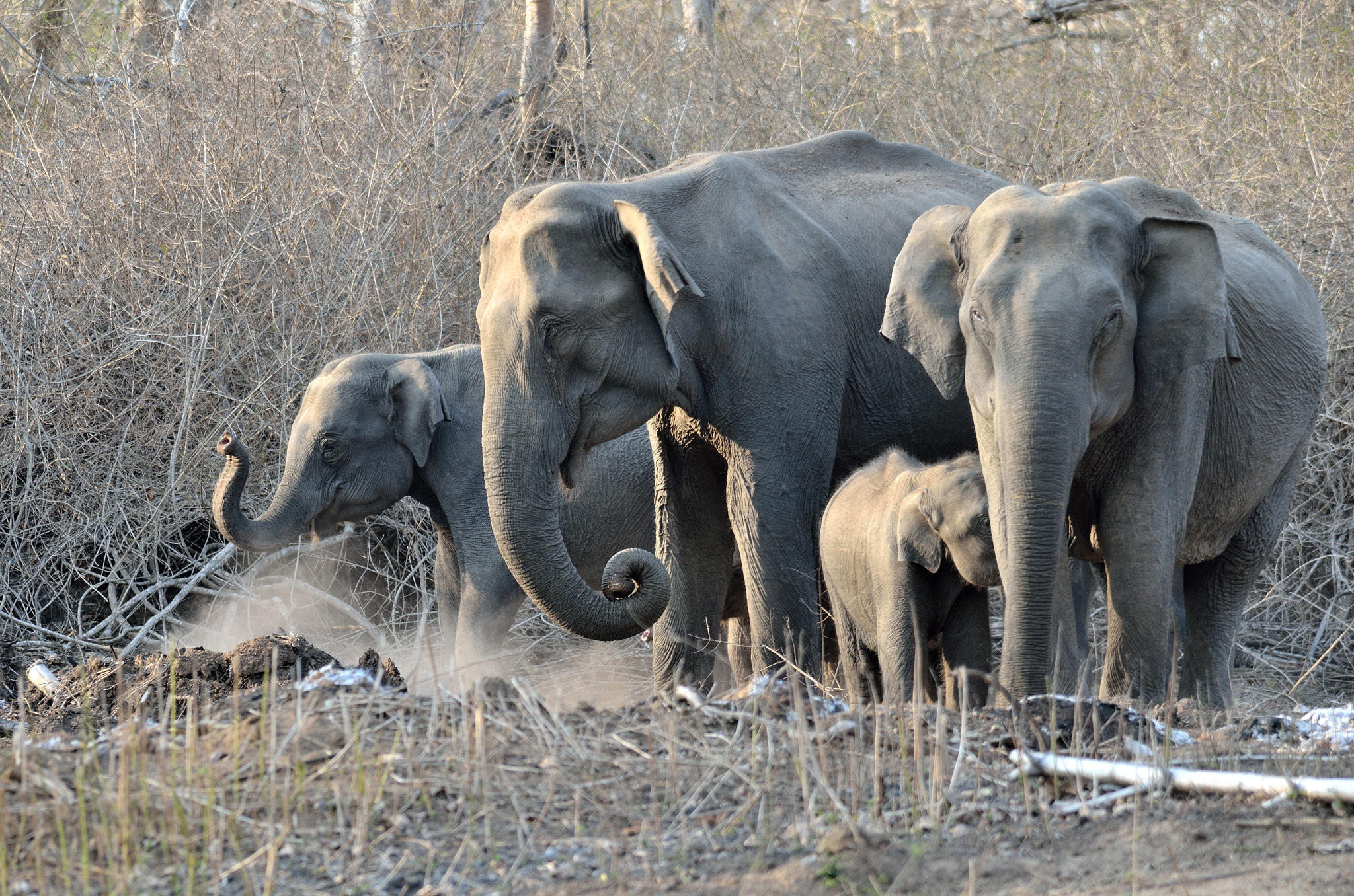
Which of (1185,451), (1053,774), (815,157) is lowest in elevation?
(1053,774)

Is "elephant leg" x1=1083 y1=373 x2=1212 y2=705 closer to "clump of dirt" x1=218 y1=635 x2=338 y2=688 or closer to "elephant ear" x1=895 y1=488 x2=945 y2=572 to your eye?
"elephant ear" x1=895 y1=488 x2=945 y2=572

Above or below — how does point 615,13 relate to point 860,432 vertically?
above

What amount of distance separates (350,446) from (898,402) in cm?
284

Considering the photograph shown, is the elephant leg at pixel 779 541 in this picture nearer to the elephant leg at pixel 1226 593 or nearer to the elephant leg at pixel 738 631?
the elephant leg at pixel 738 631

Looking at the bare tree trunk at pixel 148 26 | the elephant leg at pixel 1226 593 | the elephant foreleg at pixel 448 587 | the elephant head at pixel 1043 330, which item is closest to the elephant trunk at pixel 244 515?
the elephant foreleg at pixel 448 587

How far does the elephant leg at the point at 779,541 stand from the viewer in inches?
215

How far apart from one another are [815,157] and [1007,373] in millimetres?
2003

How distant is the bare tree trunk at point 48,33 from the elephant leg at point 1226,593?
10621mm

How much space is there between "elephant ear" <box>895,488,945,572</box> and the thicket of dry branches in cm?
350

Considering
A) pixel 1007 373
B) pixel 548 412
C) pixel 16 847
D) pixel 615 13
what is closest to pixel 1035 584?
pixel 1007 373

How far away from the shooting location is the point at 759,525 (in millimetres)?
5453

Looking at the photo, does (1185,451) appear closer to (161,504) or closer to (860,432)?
(860,432)

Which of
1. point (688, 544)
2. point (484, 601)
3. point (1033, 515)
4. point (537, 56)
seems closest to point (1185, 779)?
point (1033, 515)

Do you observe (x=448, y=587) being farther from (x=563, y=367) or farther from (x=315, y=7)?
(x=315, y=7)
